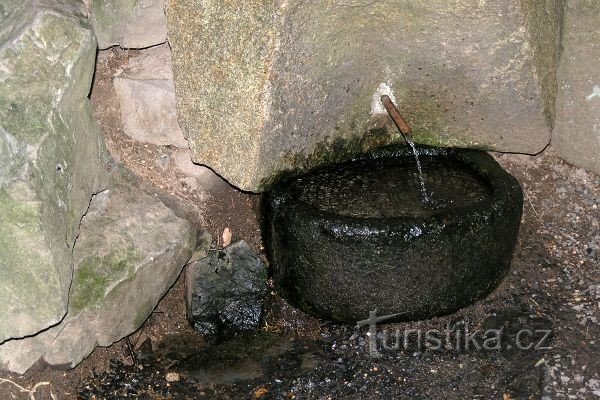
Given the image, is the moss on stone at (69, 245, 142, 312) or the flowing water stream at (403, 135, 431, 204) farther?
the flowing water stream at (403, 135, 431, 204)

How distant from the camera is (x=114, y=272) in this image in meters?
3.93

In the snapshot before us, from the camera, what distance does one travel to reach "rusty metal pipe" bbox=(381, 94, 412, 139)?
441 centimetres

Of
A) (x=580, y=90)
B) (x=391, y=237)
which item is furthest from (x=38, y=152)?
(x=580, y=90)

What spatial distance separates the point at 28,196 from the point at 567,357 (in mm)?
2214

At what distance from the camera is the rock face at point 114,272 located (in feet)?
12.5

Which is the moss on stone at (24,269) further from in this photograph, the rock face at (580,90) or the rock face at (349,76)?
the rock face at (580,90)

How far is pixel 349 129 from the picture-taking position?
4.41 metres

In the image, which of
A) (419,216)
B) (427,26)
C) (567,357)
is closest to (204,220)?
(419,216)

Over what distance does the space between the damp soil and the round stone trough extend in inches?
5.0

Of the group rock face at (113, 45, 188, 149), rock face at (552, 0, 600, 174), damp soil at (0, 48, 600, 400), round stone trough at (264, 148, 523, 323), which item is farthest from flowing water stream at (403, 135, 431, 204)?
rock face at (113, 45, 188, 149)

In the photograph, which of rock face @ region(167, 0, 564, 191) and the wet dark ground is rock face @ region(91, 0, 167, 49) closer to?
rock face @ region(167, 0, 564, 191)

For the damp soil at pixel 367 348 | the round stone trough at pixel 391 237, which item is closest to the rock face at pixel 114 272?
the damp soil at pixel 367 348

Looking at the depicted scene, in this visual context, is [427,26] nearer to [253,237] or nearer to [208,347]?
[253,237]

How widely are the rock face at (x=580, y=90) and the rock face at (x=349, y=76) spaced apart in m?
0.10
